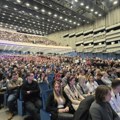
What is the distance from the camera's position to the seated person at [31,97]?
14.9 ft

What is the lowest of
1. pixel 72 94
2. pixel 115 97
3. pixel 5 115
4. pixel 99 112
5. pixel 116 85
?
pixel 5 115

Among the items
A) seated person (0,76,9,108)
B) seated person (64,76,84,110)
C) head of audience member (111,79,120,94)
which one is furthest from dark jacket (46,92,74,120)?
seated person (0,76,9,108)

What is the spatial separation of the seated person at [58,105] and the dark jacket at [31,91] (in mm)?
933

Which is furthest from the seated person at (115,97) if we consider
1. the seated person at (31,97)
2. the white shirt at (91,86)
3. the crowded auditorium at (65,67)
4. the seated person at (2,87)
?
the seated person at (2,87)

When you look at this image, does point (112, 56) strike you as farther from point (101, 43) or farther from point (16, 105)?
point (16, 105)

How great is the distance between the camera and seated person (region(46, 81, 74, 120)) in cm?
371

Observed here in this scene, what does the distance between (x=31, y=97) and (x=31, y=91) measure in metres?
0.18

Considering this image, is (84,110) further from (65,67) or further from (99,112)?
(65,67)

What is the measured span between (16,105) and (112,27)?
76.8 ft

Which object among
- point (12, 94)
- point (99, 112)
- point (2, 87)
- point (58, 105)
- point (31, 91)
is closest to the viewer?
point (99, 112)

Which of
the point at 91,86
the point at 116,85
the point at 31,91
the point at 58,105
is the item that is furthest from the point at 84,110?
the point at 91,86

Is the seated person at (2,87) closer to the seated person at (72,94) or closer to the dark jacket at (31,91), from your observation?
the dark jacket at (31,91)

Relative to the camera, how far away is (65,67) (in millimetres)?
11750

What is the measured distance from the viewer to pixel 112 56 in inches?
1009
